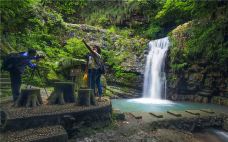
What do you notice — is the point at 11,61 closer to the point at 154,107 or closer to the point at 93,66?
the point at 93,66

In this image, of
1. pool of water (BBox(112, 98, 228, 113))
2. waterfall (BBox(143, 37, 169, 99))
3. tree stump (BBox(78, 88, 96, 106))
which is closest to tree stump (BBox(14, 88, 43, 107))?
tree stump (BBox(78, 88, 96, 106))

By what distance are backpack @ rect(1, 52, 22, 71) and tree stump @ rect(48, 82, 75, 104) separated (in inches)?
44.1

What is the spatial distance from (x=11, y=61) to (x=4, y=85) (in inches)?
121

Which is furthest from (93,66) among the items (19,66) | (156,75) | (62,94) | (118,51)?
(118,51)

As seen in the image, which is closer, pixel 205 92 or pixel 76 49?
pixel 205 92

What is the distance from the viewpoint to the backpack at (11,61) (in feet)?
20.3

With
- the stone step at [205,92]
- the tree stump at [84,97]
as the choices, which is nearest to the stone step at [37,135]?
the tree stump at [84,97]

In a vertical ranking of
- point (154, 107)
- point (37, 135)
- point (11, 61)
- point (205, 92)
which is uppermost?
point (11, 61)

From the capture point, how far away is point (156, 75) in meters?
17.0

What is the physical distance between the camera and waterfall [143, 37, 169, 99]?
1666 cm

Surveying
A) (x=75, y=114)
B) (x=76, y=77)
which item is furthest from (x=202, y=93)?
(x=75, y=114)

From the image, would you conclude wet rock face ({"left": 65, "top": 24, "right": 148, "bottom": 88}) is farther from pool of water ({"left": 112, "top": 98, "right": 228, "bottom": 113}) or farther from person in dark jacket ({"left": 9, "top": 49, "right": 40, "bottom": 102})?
person in dark jacket ({"left": 9, "top": 49, "right": 40, "bottom": 102})

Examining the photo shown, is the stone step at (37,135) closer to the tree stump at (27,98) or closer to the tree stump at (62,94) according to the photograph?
the tree stump at (27,98)

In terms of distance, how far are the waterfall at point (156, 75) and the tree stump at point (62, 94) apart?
10.1 metres
